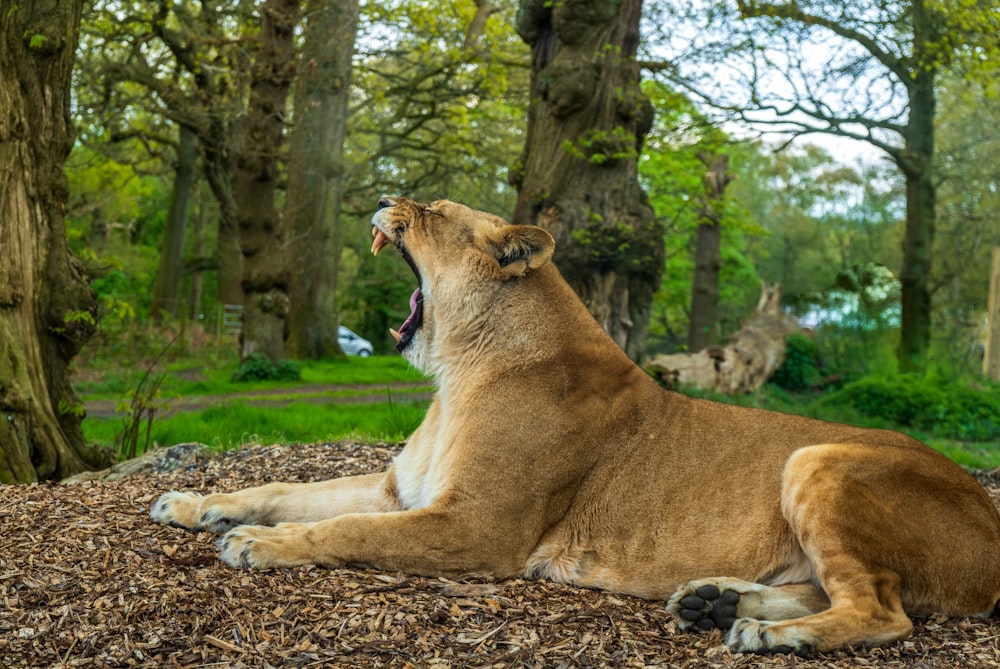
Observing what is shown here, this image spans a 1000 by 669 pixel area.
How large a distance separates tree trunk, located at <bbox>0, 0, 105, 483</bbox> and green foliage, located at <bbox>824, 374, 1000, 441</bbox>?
45.8 feet

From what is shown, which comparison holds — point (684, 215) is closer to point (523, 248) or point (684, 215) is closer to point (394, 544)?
point (523, 248)

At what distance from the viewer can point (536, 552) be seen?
14.8 ft

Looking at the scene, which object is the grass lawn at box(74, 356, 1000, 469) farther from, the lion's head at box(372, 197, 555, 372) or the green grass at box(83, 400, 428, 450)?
the lion's head at box(372, 197, 555, 372)

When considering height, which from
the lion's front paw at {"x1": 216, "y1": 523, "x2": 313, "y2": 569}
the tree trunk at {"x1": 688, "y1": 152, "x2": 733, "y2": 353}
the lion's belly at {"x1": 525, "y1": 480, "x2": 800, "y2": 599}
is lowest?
the lion's front paw at {"x1": 216, "y1": 523, "x2": 313, "y2": 569}

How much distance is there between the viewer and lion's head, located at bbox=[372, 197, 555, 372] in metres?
4.87

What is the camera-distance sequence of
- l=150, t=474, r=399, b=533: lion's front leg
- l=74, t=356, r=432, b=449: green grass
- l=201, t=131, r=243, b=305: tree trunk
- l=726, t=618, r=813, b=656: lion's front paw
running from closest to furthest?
l=726, t=618, r=813, b=656: lion's front paw
l=150, t=474, r=399, b=533: lion's front leg
l=74, t=356, r=432, b=449: green grass
l=201, t=131, r=243, b=305: tree trunk

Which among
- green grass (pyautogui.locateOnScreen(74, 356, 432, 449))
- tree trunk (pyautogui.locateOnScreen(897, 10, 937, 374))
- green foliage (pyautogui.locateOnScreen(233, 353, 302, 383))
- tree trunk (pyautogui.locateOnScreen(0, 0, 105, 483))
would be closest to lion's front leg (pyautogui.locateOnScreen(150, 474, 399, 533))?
green grass (pyautogui.locateOnScreen(74, 356, 432, 449))

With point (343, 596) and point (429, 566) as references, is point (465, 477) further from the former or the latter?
point (343, 596)

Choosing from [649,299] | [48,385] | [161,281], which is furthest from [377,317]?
[48,385]

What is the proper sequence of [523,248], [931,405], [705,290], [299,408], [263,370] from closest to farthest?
1. [523,248]
2. [299,408]
3. [931,405]
4. [263,370]
5. [705,290]

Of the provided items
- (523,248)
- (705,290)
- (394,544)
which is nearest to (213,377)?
(705,290)

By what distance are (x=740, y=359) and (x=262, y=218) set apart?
1044 cm

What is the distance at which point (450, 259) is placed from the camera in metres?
4.93

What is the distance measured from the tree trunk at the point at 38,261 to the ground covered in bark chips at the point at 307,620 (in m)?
2.02
